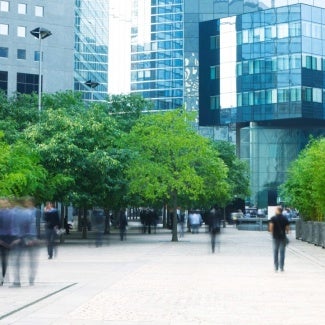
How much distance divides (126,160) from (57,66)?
159 feet

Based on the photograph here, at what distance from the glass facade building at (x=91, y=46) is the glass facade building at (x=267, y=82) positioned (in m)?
15.8

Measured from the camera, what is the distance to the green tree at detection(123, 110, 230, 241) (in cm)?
4147

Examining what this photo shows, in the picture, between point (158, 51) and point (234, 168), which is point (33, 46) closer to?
point (234, 168)

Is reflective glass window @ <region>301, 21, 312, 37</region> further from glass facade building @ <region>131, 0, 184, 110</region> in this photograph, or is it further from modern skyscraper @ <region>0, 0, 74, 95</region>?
glass facade building @ <region>131, 0, 184, 110</region>

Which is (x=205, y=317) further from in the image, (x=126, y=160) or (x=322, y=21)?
(x=322, y=21)

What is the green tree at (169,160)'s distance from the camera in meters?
41.5

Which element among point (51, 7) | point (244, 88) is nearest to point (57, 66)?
point (51, 7)

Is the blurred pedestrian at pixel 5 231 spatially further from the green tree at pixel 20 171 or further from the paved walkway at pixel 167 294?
the green tree at pixel 20 171

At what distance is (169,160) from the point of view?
42.2 metres

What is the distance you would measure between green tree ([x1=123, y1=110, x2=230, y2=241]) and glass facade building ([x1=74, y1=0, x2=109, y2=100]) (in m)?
56.5

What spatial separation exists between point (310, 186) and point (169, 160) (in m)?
8.06

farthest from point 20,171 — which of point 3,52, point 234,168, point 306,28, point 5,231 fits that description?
point 306,28

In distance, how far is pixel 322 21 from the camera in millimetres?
90188

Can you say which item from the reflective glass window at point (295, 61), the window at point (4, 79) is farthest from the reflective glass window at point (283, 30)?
the window at point (4, 79)
